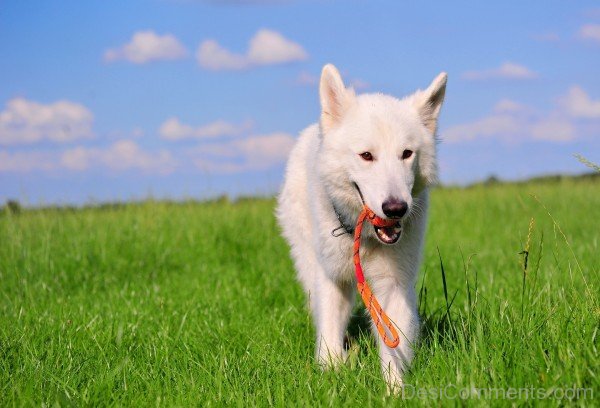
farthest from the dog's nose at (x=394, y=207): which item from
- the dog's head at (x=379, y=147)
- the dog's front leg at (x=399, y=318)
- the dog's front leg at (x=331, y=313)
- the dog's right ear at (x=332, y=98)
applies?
the dog's front leg at (x=331, y=313)

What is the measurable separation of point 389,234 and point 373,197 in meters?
0.37

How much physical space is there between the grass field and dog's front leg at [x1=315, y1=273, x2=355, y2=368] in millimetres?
167


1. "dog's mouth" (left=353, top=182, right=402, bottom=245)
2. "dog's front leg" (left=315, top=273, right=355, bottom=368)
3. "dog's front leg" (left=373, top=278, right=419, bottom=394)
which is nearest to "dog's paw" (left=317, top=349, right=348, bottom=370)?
"dog's front leg" (left=315, top=273, right=355, bottom=368)

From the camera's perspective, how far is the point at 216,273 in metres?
7.83

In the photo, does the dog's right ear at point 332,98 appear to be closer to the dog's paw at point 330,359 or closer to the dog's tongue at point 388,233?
the dog's tongue at point 388,233

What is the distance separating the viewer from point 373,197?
398 centimetres

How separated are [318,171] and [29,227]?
6905mm

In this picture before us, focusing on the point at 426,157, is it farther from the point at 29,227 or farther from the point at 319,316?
the point at 29,227

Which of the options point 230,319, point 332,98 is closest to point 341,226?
point 332,98

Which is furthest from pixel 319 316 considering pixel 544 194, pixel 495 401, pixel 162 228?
pixel 544 194

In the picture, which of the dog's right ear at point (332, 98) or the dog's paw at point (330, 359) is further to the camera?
the dog's right ear at point (332, 98)

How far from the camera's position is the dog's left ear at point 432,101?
458 cm

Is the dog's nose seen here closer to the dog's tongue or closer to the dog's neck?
the dog's tongue

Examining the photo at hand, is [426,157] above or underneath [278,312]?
above
